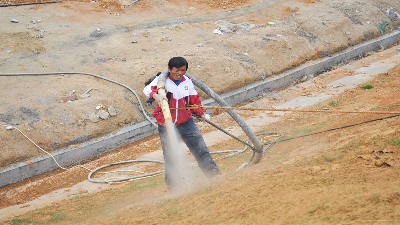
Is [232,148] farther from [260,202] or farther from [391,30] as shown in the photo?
[391,30]

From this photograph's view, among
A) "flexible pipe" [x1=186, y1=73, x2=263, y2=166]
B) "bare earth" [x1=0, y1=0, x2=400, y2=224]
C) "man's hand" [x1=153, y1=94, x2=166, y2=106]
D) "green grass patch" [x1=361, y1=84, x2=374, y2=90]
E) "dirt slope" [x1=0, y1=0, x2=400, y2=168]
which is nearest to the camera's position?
"bare earth" [x1=0, y1=0, x2=400, y2=224]

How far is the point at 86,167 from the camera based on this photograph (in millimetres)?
9586

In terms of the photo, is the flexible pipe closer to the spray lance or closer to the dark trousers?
the dark trousers

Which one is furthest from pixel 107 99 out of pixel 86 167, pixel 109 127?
pixel 86 167

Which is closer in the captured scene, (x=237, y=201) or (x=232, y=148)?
(x=237, y=201)

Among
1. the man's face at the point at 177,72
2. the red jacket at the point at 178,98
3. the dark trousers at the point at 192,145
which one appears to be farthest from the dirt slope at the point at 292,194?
the man's face at the point at 177,72

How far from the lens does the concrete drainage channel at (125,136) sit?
30.2 feet

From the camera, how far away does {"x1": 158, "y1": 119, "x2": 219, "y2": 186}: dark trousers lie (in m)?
6.92

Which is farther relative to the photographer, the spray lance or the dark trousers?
the dark trousers

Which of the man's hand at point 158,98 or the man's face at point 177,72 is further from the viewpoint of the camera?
the man's face at point 177,72

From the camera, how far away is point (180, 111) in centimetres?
684

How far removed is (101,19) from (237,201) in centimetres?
1100

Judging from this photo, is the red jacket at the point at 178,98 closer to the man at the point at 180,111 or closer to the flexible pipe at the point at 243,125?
the man at the point at 180,111

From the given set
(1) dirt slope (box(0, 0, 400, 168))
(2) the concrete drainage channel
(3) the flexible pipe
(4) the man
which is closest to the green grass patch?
(2) the concrete drainage channel
